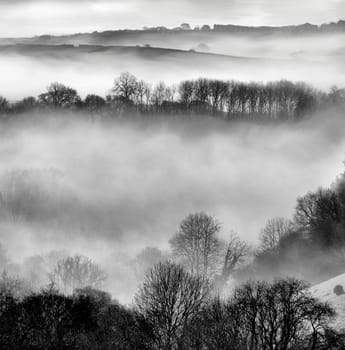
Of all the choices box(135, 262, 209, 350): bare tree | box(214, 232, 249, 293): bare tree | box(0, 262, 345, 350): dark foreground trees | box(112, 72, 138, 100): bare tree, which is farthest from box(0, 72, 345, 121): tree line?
box(0, 262, 345, 350): dark foreground trees

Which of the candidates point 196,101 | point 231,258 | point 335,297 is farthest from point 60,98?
point 335,297

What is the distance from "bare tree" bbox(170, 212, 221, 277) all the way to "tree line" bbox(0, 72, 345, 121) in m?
48.8

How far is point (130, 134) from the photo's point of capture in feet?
355

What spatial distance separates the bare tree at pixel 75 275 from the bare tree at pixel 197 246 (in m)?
10.8

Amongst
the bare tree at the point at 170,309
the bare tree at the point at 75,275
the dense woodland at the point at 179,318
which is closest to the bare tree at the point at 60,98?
the bare tree at the point at 75,275

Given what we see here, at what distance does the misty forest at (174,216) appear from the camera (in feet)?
112

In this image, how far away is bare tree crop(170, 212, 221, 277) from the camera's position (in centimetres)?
6512

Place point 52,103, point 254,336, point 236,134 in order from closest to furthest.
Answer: point 254,336 < point 236,134 < point 52,103

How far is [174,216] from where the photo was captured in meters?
85.4

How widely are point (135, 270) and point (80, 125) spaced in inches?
2108

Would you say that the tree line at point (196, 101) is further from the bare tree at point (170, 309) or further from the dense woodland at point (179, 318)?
the bare tree at point (170, 309)

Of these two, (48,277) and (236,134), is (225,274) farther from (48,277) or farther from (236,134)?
(236,134)

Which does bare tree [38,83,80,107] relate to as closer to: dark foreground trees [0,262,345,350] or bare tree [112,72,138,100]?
bare tree [112,72,138,100]

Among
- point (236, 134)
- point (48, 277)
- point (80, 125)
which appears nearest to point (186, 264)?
point (48, 277)
